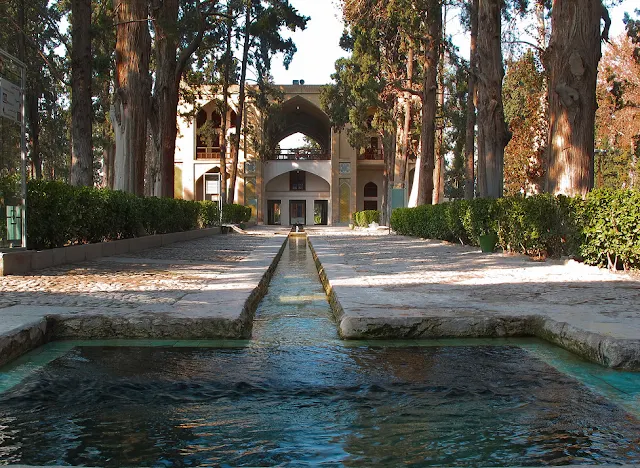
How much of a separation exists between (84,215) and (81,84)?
3817 mm

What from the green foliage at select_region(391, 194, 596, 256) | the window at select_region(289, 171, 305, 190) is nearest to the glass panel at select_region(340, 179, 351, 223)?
the window at select_region(289, 171, 305, 190)

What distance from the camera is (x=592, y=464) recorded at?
2.23 meters

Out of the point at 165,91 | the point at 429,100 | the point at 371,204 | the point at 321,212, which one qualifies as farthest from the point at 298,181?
the point at 165,91

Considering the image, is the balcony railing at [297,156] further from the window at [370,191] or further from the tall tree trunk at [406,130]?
the tall tree trunk at [406,130]

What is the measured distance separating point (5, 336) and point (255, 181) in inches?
1664

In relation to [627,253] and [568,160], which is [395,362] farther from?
[568,160]

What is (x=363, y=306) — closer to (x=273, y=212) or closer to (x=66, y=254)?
(x=66, y=254)

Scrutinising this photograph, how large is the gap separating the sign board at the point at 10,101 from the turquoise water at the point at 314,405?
15.0ft

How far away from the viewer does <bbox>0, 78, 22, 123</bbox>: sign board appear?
Result: 787 cm

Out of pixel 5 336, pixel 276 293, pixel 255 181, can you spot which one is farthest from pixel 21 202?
pixel 255 181

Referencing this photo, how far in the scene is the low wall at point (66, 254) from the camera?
775 centimetres

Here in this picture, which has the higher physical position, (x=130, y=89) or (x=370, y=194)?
(x=130, y=89)

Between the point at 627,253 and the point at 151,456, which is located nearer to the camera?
the point at 151,456

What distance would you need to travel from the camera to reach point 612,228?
333 inches
